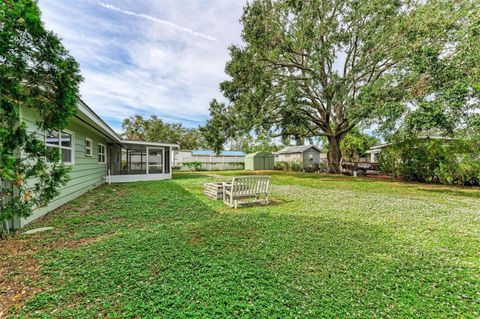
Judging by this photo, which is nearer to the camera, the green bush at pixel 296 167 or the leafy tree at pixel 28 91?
the leafy tree at pixel 28 91

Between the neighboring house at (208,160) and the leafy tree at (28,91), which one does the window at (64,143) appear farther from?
the neighboring house at (208,160)

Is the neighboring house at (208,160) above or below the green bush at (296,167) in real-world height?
above

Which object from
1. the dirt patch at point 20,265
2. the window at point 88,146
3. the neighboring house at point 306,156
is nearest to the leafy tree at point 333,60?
the neighboring house at point 306,156

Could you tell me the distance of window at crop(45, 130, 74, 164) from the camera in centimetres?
580

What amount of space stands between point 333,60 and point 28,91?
16.6 metres

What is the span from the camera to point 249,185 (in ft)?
20.5

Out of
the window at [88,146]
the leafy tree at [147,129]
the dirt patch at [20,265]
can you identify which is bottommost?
the dirt patch at [20,265]

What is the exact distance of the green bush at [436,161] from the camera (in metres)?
10.4

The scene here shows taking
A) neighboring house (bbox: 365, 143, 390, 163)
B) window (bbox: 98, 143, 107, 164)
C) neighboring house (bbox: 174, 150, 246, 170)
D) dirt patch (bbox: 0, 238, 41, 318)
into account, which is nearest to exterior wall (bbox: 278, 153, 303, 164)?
neighboring house (bbox: 174, 150, 246, 170)

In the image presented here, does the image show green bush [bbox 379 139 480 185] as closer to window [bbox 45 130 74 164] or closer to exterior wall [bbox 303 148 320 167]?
exterior wall [bbox 303 148 320 167]

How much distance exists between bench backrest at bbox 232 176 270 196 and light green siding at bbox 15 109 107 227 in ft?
15.7

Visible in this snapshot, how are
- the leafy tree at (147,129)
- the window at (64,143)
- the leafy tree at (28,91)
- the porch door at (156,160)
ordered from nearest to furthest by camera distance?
the leafy tree at (28,91), the window at (64,143), the porch door at (156,160), the leafy tree at (147,129)

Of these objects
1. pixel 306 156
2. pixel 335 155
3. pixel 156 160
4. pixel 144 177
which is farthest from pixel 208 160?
pixel 335 155

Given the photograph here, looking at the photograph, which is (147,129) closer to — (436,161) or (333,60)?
(333,60)
